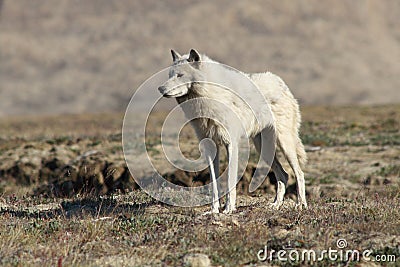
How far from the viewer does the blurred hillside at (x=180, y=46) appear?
8019cm

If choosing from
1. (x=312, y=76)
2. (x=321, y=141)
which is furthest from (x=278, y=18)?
(x=321, y=141)

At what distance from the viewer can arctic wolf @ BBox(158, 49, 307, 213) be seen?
8.31m

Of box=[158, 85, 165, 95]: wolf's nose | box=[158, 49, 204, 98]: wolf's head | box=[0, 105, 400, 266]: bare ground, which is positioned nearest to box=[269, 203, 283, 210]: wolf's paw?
box=[0, 105, 400, 266]: bare ground

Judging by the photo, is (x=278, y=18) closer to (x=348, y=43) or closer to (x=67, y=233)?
(x=348, y=43)

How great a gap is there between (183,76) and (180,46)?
→ 78.4 meters

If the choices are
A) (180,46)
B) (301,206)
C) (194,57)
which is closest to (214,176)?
(301,206)

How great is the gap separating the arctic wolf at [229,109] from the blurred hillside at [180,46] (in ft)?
224

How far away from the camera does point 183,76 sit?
8.27m

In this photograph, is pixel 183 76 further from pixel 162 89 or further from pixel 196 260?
pixel 196 260

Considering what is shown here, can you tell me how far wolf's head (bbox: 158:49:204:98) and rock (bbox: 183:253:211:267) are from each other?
2.45 metres

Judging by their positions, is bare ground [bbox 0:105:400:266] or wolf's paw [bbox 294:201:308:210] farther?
wolf's paw [bbox 294:201:308:210]

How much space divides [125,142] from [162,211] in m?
9.59

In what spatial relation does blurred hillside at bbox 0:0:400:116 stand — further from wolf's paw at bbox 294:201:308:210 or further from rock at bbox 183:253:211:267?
rock at bbox 183:253:211:267

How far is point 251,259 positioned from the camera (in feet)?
21.5
